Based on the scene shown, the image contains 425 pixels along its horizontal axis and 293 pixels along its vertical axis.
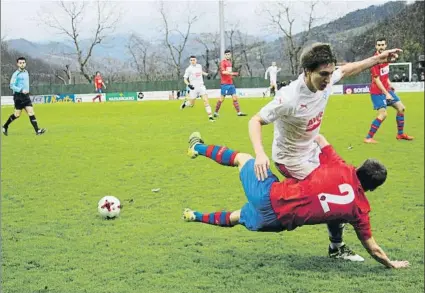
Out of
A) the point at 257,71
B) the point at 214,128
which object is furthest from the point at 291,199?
the point at 257,71

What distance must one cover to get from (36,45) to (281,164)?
9.90 feet

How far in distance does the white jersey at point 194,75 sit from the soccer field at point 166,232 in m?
3.49

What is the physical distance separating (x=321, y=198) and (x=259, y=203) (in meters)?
0.39

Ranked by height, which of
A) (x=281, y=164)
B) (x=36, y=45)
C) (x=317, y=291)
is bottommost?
(x=317, y=291)

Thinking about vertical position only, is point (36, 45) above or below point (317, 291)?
above

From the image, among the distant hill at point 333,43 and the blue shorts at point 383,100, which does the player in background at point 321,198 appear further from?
the blue shorts at point 383,100

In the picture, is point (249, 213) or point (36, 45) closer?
point (249, 213)

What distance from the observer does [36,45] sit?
5.97 m

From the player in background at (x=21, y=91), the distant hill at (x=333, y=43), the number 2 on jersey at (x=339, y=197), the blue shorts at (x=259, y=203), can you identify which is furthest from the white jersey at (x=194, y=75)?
the number 2 on jersey at (x=339, y=197)

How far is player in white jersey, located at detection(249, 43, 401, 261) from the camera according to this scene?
3500 millimetres

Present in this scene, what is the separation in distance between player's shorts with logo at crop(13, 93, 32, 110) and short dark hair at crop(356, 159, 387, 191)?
925 centimetres

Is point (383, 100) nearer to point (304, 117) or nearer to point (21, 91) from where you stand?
point (21, 91)

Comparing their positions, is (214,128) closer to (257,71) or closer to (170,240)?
(170,240)

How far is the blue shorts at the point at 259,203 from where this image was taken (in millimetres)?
3834
